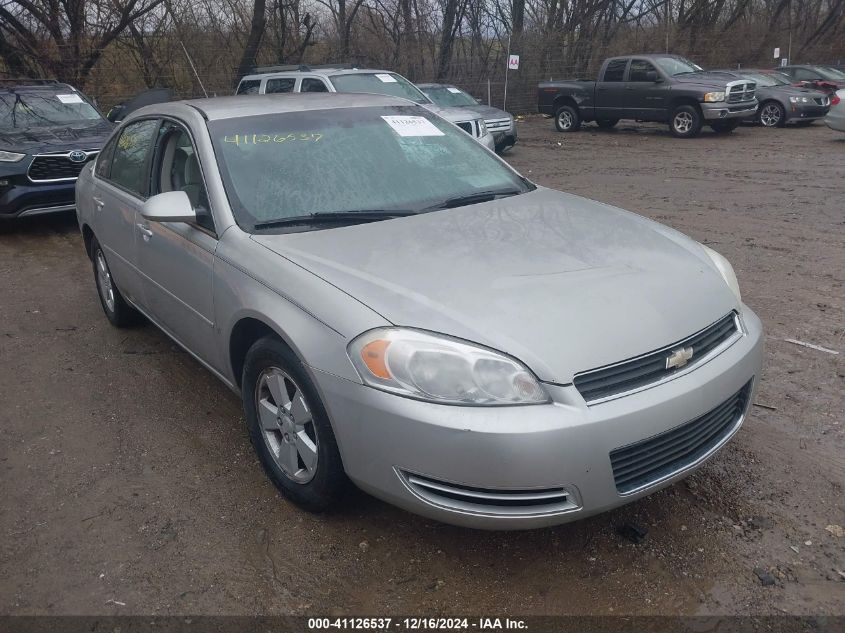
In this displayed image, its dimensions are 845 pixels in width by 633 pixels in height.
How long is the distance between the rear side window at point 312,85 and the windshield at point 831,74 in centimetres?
1496

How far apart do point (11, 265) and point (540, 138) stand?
1270 centimetres

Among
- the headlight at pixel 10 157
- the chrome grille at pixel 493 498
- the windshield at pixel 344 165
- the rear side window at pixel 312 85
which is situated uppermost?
the windshield at pixel 344 165

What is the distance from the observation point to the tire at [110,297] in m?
5.23

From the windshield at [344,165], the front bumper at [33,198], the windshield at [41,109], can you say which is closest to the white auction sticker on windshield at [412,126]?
the windshield at [344,165]

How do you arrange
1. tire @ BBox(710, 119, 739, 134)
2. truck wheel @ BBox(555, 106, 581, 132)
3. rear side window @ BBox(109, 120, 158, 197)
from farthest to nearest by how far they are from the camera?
truck wheel @ BBox(555, 106, 581, 132), tire @ BBox(710, 119, 739, 134), rear side window @ BBox(109, 120, 158, 197)

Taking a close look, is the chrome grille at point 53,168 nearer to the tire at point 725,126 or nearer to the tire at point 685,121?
the tire at point 685,121

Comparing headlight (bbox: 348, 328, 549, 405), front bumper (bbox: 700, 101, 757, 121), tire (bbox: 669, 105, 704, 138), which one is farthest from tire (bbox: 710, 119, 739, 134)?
headlight (bbox: 348, 328, 549, 405)

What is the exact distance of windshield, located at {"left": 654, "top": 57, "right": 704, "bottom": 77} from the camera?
17.0m

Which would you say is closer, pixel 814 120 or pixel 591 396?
pixel 591 396

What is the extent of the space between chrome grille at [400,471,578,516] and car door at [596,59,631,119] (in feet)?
53.4

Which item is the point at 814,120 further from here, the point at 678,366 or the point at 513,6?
the point at 678,366

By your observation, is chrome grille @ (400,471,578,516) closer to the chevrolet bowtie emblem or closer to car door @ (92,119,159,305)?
the chevrolet bowtie emblem

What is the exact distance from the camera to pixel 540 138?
17.6m

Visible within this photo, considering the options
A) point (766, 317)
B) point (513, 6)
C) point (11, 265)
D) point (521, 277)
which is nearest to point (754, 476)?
point (521, 277)
